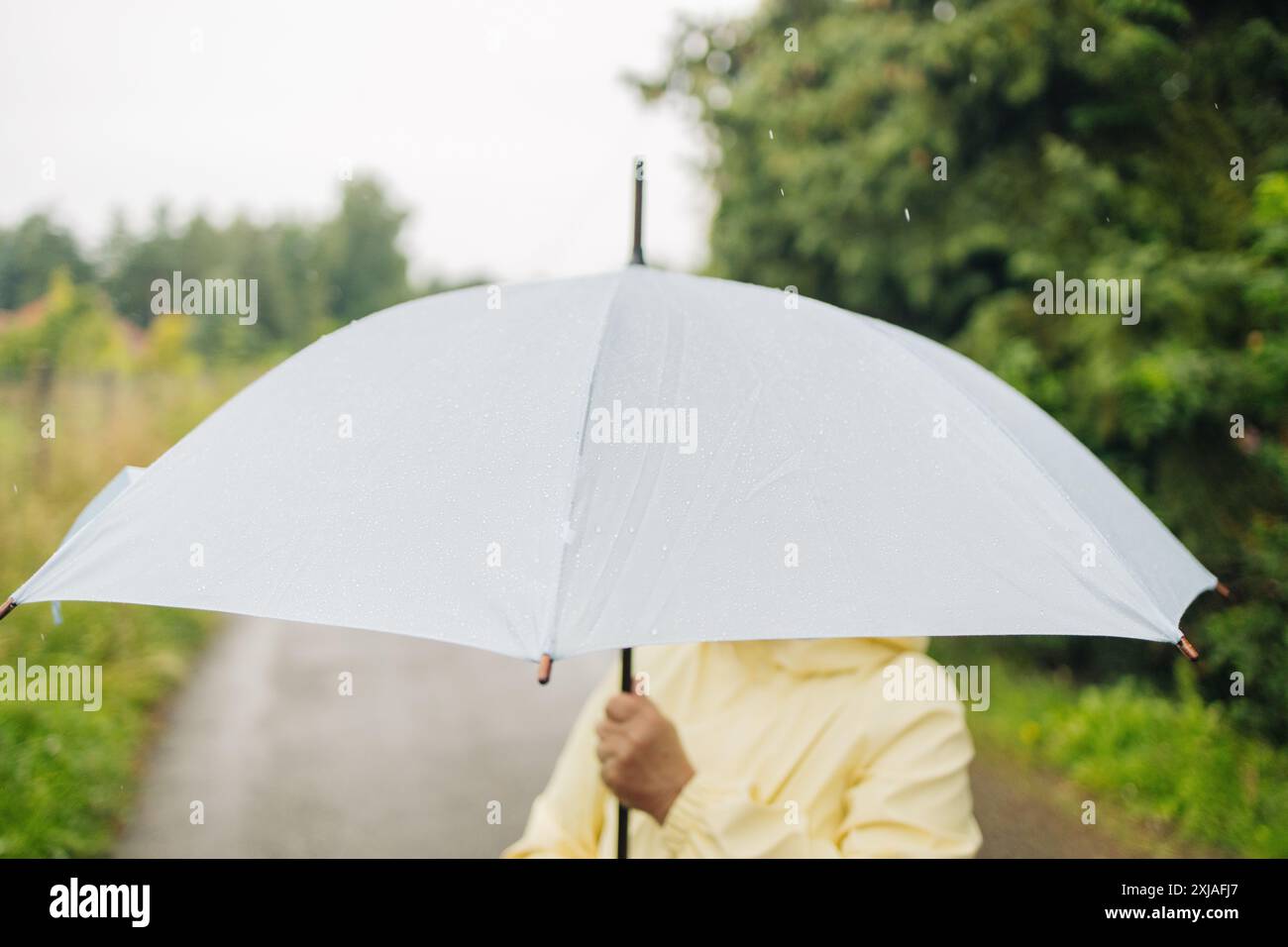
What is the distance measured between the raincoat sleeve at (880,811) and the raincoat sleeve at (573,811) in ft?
1.47

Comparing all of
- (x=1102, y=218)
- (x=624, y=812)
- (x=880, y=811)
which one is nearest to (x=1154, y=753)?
(x=1102, y=218)

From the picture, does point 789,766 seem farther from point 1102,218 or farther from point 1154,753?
point 1102,218

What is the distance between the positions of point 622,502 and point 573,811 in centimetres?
126

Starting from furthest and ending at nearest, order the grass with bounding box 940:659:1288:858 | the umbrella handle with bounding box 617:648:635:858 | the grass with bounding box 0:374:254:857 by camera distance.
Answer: the grass with bounding box 0:374:254:857 < the grass with bounding box 940:659:1288:858 < the umbrella handle with bounding box 617:648:635:858

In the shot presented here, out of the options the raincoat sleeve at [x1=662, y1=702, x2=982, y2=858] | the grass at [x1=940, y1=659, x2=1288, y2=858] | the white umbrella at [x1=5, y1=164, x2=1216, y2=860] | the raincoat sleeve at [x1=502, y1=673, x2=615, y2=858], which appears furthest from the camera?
the grass at [x1=940, y1=659, x2=1288, y2=858]

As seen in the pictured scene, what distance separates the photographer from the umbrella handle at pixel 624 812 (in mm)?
2164

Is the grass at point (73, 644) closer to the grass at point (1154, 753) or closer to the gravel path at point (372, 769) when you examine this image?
the gravel path at point (372, 769)

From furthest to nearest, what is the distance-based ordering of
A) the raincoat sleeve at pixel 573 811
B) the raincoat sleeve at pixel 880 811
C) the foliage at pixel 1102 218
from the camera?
the foliage at pixel 1102 218 < the raincoat sleeve at pixel 573 811 < the raincoat sleeve at pixel 880 811

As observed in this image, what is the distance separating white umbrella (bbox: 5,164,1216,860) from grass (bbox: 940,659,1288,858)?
3695 millimetres

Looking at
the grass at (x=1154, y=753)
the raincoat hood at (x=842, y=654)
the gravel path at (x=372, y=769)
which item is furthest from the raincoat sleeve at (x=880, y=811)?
the gravel path at (x=372, y=769)

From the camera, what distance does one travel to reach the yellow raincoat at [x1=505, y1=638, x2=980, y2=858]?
6.85 feet

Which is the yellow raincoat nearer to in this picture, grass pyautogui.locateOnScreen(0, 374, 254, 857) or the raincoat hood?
the raincoat hood

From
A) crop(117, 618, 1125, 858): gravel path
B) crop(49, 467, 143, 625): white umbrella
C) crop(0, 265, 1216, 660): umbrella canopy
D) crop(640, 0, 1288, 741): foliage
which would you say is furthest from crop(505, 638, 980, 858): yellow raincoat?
crop(640, 0, 1288, 741): foliage
